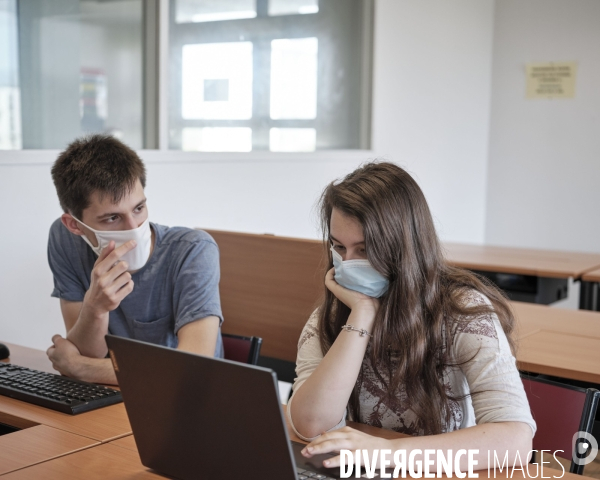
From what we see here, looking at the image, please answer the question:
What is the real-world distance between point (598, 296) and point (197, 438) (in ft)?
9.91

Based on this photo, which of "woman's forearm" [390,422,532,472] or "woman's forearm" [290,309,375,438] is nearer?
"woman's forearm" [390,422,532,472]

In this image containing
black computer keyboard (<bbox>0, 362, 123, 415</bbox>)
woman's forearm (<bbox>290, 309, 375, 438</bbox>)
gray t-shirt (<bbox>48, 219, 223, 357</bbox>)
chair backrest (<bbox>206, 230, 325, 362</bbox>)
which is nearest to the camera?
woman's forearm (<bbox>290, 309, 375, 438</bbox>)

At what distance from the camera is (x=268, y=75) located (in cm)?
379

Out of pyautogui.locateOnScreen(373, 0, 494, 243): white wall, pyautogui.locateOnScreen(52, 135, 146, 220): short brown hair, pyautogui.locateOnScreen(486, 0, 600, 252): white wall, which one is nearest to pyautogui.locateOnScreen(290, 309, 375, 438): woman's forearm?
pyautogui.locateOnScreen(52, 135, 146, 220): short brown hair

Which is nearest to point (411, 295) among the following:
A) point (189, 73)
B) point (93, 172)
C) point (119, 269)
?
point (119, 269)

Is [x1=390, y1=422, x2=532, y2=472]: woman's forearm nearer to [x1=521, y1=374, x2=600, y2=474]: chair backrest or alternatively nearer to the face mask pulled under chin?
[x1=521, y1=374, x2=600, y2=474]: chair backrest

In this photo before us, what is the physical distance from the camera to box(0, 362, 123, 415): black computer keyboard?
59.6 inches

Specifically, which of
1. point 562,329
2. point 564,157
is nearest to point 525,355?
point 562,329

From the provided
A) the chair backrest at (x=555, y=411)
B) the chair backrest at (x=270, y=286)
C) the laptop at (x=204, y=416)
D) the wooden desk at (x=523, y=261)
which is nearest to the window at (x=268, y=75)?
the chair backrest at (x=270, y=286)

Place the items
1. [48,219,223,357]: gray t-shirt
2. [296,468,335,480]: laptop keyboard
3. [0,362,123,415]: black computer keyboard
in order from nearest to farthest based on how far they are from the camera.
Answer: [296,468,335,480]: laptop keyboard → [0,362,123,415]: black computer keyboard → [48,219,223,357]: gray t-shirt

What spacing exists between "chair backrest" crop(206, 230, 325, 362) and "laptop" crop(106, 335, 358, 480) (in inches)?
54.3

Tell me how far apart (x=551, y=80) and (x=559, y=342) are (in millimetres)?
3687

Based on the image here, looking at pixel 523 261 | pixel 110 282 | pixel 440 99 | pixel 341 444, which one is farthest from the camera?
pixel 440 99

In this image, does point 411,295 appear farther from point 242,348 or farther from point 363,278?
point 242,348
